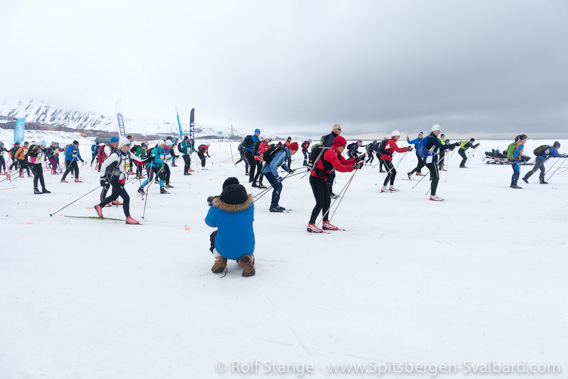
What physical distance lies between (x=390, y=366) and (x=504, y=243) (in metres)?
3.73

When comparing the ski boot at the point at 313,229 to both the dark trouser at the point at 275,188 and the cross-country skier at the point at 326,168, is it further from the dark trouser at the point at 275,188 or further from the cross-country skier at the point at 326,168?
the dark trouser at the point at 275,188

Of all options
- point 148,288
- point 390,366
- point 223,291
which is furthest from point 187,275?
point 390,366

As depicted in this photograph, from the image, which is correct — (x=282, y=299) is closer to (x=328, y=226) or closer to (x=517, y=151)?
(x=328, y=226)

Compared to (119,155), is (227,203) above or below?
below

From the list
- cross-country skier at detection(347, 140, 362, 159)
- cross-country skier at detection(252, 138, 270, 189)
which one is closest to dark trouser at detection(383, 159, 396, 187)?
cross-country skier at detection(347, 140, 362, 159)

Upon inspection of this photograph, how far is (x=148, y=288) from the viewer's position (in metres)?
3.15

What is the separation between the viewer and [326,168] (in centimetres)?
492

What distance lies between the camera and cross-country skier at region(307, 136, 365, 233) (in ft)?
15.3

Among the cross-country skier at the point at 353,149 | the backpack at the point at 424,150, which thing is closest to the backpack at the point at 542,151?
the backpack at the point at 424,150

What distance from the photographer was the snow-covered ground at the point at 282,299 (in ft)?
6.97

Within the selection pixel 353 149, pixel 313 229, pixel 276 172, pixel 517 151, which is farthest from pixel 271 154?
pixel 517 151

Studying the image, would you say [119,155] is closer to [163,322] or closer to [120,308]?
[120,308]

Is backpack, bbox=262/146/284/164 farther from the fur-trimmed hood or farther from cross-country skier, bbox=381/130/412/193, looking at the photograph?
cross-country skier, bbox=381/130/412/193

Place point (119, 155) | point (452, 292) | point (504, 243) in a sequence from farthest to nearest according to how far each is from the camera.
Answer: point (119, 155)
point (504, 243)
point (452, 292)
